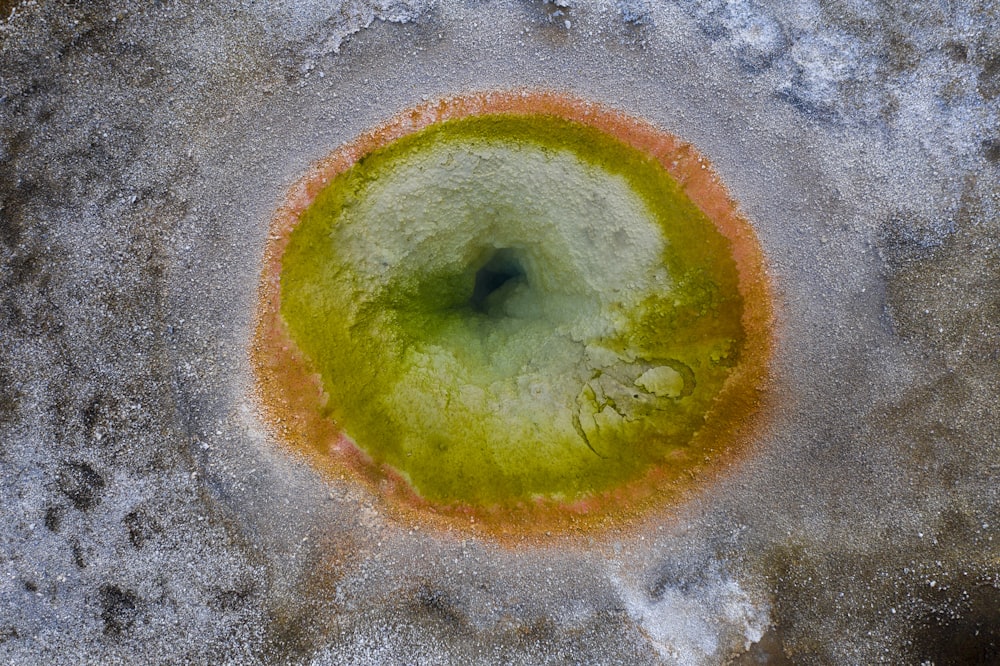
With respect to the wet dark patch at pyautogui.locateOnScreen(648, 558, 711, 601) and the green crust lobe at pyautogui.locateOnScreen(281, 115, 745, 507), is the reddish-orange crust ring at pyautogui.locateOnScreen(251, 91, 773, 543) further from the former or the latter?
the wet dark patch at pyautogui.locateOnScreen(648, 558, 711, 601)

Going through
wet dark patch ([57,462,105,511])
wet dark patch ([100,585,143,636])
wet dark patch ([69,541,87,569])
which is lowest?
wet dark patch ([100,585,143,636])

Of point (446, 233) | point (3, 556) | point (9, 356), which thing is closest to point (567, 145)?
point (446, 233)

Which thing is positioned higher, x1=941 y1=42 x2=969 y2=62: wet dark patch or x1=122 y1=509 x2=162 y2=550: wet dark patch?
x1=941 y1=42 x2=969 y2=62: wet dark patch

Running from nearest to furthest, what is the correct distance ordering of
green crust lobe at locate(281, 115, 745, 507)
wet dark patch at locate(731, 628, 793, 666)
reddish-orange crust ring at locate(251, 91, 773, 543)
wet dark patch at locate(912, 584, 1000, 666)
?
1. wet dark patch at locate(912, 584, 1000, 666)
2. wet dark patch at locate(731, 628, 793, 666)
3. reddish-orange crust ring at locate(251, 91, 773, 543)
4. green crust lobe at locate(281, 115, 745, 507)

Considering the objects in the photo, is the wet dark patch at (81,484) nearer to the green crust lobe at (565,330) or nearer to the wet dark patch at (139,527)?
the wet dark patch at (139,527)

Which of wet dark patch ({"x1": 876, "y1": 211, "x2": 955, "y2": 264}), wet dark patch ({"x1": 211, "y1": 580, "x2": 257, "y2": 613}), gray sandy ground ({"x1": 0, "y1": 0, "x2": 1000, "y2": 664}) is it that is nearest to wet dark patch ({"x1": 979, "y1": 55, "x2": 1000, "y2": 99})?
gray sandy ground ({"x1": 0, "y1": 0, "x2": 1000, "y2": 664})

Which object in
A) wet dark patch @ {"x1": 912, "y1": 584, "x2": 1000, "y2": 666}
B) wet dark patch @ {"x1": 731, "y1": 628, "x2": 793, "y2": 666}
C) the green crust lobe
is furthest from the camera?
the green crust lobe

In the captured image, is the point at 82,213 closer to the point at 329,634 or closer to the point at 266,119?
the point at 266,119

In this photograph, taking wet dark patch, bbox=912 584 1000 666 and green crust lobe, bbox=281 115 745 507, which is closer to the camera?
wet dark patch, bbox=912 584 1000 666
